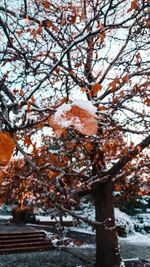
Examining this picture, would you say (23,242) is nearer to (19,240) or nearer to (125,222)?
(19,240)

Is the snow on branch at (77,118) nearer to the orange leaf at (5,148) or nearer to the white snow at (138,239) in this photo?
the orange leaf at (5,148)

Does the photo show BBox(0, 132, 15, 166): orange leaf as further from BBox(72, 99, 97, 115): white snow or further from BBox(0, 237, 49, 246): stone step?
BBox(0, 237, 49, 246): stone step

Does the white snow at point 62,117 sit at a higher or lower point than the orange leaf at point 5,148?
higher

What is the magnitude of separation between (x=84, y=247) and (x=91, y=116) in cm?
1301

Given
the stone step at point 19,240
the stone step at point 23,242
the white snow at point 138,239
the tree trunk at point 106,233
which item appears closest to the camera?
the tree trunk at point 106,233

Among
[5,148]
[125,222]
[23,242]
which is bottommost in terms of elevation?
[23,242]

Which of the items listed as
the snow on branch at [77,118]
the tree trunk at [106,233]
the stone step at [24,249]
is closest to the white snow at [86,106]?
the snow on branch at [77,118]

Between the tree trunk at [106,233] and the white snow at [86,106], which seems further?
the tree trunk at [106,233]

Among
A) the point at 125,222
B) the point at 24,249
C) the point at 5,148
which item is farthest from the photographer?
the point at 125,222

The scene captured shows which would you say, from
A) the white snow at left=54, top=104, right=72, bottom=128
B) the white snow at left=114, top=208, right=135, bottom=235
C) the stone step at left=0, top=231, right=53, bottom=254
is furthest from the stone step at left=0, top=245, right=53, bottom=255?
the white snow at left=54, top=104, right=72, bottom=128

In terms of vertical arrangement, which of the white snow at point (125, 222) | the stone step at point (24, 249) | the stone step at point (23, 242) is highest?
the white snow at point (125, 222)

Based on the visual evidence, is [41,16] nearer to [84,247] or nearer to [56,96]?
[56,96]

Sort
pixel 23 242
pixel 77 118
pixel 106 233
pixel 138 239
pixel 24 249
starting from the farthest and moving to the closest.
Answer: pixel 138 239, pixel 23 242, pixel 24 249, pixel 106 233, pixel 77 118

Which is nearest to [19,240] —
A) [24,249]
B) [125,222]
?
[24,249]
